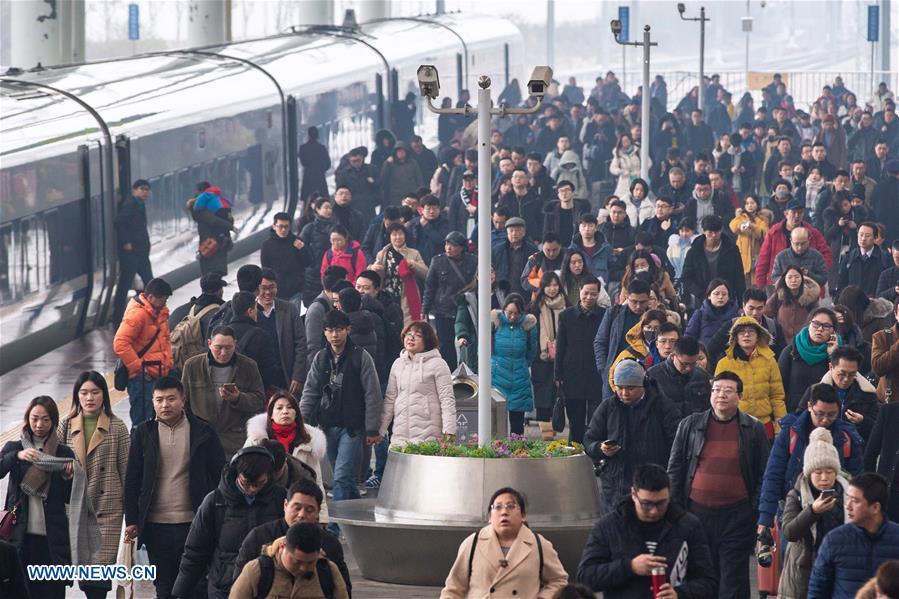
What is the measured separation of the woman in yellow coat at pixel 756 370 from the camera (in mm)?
12484

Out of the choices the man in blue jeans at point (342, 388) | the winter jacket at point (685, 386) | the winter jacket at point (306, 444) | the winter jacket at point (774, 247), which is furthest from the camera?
the winter jacket at point (774, 247)

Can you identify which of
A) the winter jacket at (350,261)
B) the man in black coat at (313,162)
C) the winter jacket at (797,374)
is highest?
the winter jacket at (797,374)

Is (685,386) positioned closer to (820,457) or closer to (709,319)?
(820,457)

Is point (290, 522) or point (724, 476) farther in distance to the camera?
point (724, 476)

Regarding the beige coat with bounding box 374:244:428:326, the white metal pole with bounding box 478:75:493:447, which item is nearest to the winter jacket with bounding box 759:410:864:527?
the white metal pole with bounding box 478:75:493:447

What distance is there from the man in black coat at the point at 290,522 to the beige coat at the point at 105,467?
80.6 inches

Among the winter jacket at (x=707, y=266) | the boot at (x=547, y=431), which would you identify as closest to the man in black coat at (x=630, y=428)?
the boot at (x=547, y=431)

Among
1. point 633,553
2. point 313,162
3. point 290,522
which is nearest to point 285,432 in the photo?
point 290,522

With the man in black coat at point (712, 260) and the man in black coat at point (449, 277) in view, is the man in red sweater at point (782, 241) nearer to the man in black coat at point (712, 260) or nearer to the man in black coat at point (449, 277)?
the man in black coat at point (712, 260)

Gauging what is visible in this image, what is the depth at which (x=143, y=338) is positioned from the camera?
13891 mm

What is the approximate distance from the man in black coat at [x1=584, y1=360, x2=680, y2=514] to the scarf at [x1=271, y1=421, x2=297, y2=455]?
184 cm

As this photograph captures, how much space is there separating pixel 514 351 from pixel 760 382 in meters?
3.09

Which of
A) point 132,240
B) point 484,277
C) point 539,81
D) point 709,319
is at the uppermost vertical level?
point 539,81

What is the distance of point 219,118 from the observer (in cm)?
2520
